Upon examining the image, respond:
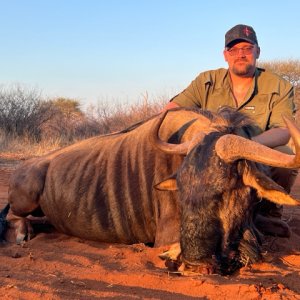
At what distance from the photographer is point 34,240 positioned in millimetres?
5148

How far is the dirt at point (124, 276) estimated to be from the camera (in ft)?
9.95

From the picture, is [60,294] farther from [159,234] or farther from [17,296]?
[159,234]

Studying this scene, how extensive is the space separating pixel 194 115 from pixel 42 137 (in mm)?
15732

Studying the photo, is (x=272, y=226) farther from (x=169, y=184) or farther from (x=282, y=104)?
(x=282, y=104)

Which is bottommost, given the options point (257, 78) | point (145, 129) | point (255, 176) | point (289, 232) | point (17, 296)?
point (289, 232)

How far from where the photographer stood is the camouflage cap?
5.80m

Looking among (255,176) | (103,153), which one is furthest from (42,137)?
(255,176)

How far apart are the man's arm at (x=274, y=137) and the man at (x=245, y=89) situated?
0.70ft

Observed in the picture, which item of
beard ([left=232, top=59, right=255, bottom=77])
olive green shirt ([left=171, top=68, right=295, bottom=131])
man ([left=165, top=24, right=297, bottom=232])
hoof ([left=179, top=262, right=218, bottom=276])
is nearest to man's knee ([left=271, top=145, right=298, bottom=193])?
man ([left=165, top=24, right=297, bottom=232])

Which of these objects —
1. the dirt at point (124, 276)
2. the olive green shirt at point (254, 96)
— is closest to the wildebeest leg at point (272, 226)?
the dirt at point (124, 276)

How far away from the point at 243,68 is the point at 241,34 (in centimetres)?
39

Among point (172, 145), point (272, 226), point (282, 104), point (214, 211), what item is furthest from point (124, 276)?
point (282, 104)

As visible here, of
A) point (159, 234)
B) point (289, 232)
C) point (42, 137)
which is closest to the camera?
point (159, 234)

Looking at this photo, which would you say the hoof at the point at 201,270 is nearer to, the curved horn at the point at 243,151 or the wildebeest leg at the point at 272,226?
the curved horn at the point at 243,151
